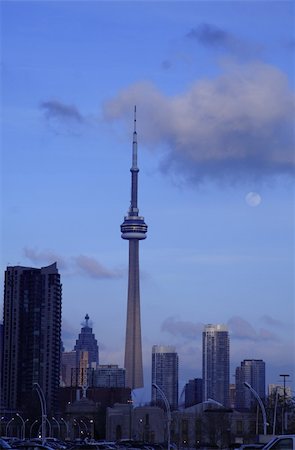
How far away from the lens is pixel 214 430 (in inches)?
6437

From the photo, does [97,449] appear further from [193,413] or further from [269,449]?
[193,413]

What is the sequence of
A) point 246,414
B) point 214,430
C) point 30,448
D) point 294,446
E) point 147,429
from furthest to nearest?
point 147,429
point 246,414
point 214,430
point 30,448
point 294,446

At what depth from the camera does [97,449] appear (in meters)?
47.1

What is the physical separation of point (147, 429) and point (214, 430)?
36.2 m

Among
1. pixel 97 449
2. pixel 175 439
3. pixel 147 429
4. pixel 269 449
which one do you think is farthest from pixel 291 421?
pixel 269 449

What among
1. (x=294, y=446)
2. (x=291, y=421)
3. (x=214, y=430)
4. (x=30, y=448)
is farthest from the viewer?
(x=214, y=430)

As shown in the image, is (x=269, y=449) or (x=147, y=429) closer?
(x=269, y=449)

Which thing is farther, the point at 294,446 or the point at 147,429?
the point at 147,429

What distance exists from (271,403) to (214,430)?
10602 millimetres

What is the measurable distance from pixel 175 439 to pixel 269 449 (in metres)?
144

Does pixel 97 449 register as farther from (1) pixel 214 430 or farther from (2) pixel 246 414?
(2) pixel 246 414

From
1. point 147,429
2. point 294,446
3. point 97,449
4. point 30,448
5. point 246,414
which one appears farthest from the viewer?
point 147,429

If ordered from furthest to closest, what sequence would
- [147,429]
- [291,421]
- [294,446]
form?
[147,429] → [291,421] → [294,446]

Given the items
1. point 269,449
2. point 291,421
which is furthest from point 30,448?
point 291,421
